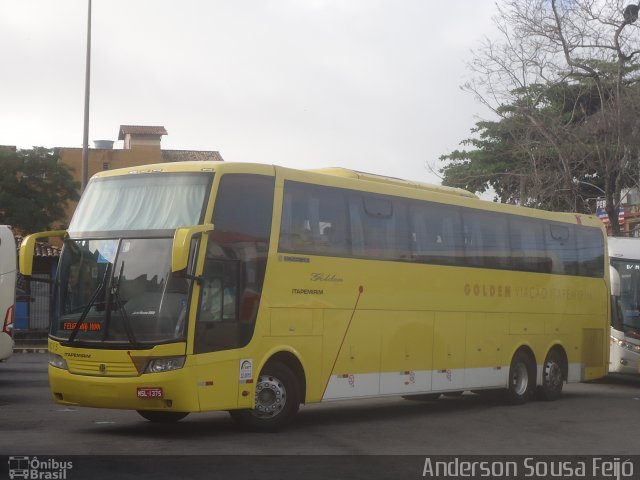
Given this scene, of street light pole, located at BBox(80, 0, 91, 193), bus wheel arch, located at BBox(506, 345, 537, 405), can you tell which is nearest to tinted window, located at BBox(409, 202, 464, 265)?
bus wheel arch, located at BBox(506, 345, 537, 405)

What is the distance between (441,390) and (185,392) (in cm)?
571

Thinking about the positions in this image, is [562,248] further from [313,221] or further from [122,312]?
[122,312]

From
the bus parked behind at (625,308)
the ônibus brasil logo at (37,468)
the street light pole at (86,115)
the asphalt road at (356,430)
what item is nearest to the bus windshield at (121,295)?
the asphalt road at (356,430)

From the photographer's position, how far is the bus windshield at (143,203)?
40.9 ft

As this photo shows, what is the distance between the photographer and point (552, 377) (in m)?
19.4

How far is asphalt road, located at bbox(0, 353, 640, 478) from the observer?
11453 mm

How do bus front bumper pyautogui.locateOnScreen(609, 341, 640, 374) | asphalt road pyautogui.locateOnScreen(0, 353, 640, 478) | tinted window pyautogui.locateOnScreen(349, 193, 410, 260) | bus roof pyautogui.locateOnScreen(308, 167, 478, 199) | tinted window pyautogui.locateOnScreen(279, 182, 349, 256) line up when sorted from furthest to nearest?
bus front bumper pyautogui.locateOnScreen(609, 341, 640, 374), bus roof pyautogui.locateOnScreen(308, 167, 478, 199), tinted window pyautogui.locateOnScreen(349, 193, 410, 260), tinted window pyautogui.locateOnScreen(279, 182, 349, 256), asphalt road pyautogui.locateOnScreen(0, 353, 640, 478)

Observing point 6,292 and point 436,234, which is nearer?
point 436,234

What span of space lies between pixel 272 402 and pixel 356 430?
4.44 ft

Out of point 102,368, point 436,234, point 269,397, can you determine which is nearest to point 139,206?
point 102,368

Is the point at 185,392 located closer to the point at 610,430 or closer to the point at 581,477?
the point at 581,477

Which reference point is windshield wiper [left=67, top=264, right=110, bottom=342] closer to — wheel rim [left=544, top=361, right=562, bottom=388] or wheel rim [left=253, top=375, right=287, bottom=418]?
wheel rim [left=253, top=375, right=287, bottom=418]

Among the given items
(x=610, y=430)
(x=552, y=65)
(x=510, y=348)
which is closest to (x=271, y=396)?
(x=610, y=430)

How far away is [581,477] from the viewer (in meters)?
9.99
